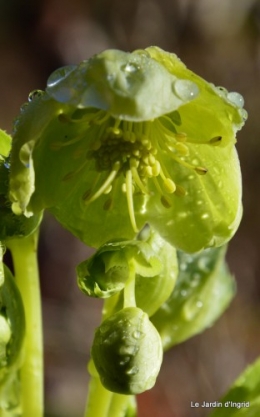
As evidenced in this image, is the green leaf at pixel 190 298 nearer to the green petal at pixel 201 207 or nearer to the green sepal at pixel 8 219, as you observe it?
the green petal at pixel 201 207

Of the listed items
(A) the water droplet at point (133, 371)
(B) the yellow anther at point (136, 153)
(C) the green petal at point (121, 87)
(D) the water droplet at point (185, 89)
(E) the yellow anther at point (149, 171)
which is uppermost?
(C) the green petal at point (121, 87)

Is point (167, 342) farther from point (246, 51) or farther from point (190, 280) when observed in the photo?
point (246, 51)

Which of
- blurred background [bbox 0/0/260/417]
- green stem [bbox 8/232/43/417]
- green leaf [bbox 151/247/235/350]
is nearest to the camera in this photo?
green stem [bbox 8/232/43/417]

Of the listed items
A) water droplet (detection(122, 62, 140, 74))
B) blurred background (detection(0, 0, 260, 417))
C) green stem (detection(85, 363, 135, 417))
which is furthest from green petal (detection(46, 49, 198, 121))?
blurred background (detection(0, 0, 260, 417))


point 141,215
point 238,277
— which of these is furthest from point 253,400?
A: point 238,277

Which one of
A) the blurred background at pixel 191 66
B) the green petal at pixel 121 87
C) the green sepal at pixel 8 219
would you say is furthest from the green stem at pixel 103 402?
the blurred background at pixel 191 66

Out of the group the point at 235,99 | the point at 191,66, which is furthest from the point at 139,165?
the point at 191,66

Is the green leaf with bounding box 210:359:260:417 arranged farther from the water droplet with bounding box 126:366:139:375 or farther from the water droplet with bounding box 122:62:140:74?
the water droplet with bounding box 122:62:140:74
